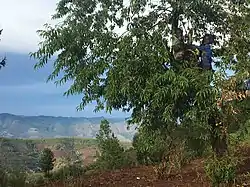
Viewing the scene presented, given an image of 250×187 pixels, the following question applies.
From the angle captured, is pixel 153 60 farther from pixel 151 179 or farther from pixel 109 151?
pixel 109 151

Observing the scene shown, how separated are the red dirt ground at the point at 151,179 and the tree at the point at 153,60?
0.68m

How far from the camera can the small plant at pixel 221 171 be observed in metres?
7.24

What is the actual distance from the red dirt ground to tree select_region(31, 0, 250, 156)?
68 centimetres

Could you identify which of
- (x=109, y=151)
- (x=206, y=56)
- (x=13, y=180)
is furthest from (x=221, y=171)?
(x=109, y=151)

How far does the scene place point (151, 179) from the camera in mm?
9055

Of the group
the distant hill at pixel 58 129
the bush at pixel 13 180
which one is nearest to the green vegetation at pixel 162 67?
the distant hill at pixel 58 129

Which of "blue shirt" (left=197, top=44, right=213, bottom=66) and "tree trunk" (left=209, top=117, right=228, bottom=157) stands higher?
"blue shirt" (left=197, top=44, right=213, bottom=66)

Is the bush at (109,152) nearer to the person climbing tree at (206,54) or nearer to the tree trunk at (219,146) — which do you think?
the tree trunk at (219,146)

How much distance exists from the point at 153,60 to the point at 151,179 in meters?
2.83

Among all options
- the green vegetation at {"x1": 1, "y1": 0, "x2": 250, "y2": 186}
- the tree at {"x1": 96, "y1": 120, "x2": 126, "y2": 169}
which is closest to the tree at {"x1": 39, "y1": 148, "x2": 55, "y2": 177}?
the tree at {"x1": 96, "y1": 120, "x2": 126, "y2": 169}

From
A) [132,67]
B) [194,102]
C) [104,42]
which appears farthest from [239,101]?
[104,42]

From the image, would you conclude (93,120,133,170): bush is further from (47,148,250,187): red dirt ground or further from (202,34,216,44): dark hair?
(202,34,216,44): dark hair

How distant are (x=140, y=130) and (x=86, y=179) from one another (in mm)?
2193

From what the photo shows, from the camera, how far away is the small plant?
7.24 m
